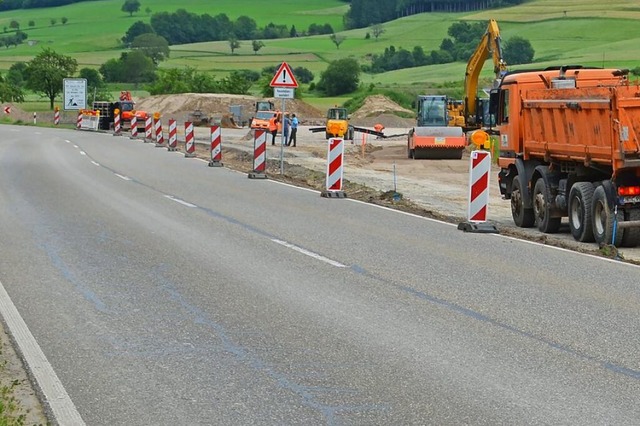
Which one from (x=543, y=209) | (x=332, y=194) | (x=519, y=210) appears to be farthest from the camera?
(x=332, y=194)

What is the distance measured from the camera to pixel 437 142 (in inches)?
1752

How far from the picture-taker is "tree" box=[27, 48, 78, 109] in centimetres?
10188

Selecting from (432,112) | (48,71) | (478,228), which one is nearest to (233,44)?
(48,71)

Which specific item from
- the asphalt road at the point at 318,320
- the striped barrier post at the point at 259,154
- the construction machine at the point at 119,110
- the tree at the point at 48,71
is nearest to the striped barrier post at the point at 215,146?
the striped barrier post at the point at 259,154

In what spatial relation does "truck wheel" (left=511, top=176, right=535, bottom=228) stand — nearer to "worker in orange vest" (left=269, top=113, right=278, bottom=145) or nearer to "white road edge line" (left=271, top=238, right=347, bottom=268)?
"white road edge line" (left=271, top=238, right=347, bottom=268)

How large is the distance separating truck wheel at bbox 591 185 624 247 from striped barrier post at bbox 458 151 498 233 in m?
1.75

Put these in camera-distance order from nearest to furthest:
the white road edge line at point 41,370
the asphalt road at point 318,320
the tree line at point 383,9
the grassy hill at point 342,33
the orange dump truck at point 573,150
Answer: the white road edge line at point 41,370 < the asphalt road at point 318,320 < the orange dump truck at point 573,150 < the grassy hill at point 342,33 < the tree line at point 383,9

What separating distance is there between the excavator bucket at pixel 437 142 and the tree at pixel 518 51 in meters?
74.1

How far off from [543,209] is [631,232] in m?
2.68

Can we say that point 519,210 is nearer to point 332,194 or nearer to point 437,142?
point 332,194

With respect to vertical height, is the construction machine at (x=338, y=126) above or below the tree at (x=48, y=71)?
below

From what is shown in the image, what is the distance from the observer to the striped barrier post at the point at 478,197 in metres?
19.0

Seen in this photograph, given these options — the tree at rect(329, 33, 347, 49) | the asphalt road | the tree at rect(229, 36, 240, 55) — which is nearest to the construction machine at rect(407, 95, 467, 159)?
the asphalt road

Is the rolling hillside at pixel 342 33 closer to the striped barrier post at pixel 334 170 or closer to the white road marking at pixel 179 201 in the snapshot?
the striped barrier post at pixel 334 170
